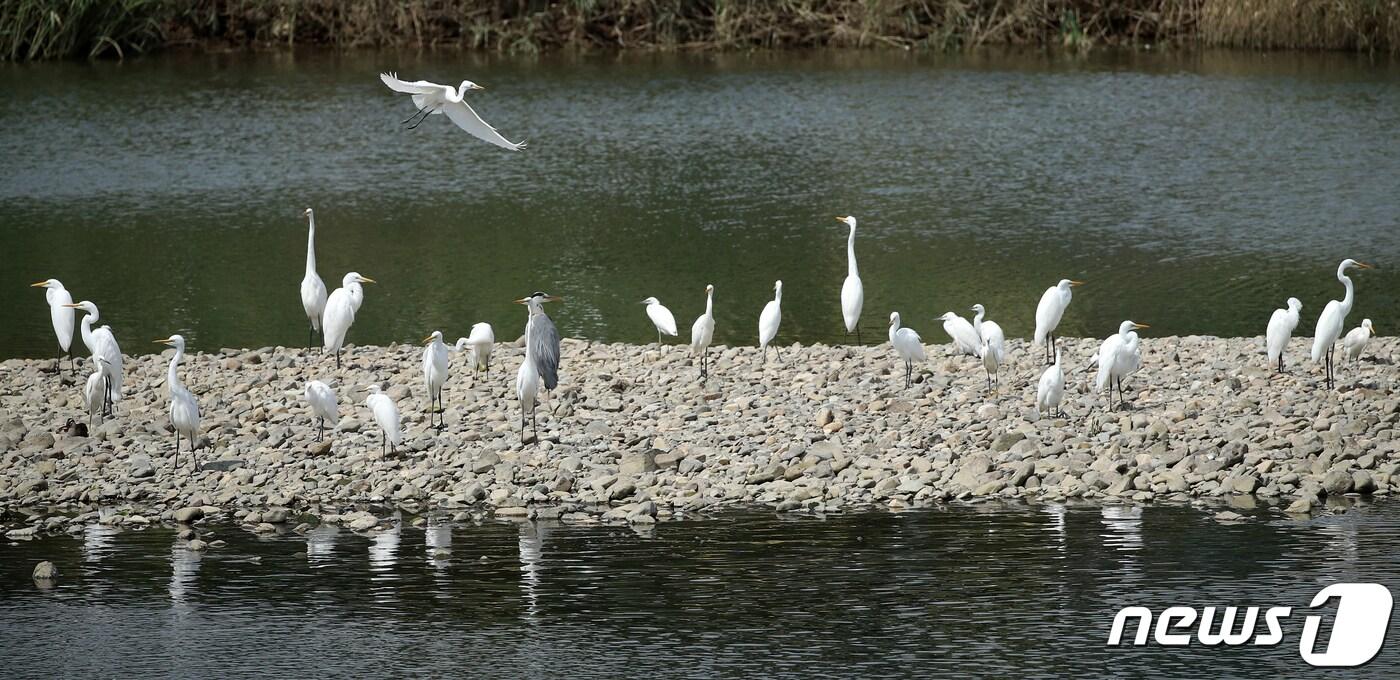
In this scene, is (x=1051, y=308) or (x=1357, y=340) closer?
(x=1357, y=340)

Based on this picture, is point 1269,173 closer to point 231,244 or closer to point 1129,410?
point 1129,410

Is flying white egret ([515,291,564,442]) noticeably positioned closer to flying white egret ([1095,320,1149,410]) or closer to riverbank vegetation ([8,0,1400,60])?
flying white egret ([1095,320,1149,410])

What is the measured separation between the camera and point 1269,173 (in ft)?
75.8

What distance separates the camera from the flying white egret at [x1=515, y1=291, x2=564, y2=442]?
12.1 meters

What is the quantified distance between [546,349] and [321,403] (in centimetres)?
166

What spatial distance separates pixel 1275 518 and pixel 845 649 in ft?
10.9

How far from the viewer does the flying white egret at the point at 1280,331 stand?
1280 centimetres

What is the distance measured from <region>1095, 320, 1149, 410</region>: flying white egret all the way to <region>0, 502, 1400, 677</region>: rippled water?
186 centimetres

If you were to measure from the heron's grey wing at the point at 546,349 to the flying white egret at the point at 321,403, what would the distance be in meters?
1.46

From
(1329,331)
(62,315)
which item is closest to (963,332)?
(1329,331)

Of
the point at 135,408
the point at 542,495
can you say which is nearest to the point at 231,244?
the point at 135,408
